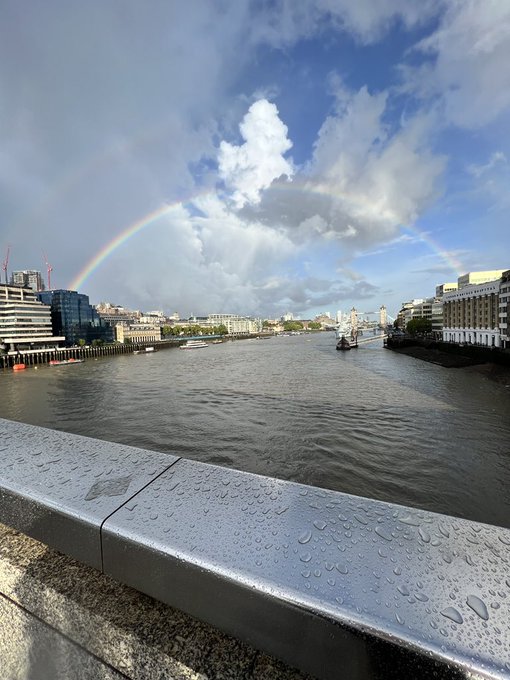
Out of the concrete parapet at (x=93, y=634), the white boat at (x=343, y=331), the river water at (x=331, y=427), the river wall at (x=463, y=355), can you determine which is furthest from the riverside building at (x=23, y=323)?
the concrete parapet at (x=93, y=634)

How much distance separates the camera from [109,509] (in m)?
1.12

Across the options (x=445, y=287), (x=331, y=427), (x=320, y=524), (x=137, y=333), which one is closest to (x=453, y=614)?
(x=320, y=524)

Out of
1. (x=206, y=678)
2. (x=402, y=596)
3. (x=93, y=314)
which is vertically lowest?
(x=206, y=678)

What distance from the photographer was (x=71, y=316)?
295 feet

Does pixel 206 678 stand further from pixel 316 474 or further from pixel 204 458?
pixel 204 458

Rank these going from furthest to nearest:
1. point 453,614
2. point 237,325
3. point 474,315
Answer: point 237,325 < point 474,315 < point 453,614

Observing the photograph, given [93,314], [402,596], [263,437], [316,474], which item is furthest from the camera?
[93,314]

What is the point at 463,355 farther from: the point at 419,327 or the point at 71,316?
the point at 71,316

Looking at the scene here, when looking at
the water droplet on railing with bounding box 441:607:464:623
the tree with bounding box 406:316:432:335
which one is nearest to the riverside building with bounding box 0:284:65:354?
the tree with bounding box 406:316:432:335

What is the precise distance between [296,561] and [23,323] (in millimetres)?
91343

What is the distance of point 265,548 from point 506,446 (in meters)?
13.3

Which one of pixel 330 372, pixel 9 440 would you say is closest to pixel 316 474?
pixel 9 440

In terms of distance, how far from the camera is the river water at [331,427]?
27.9ft

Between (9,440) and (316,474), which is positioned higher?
(9,440)
